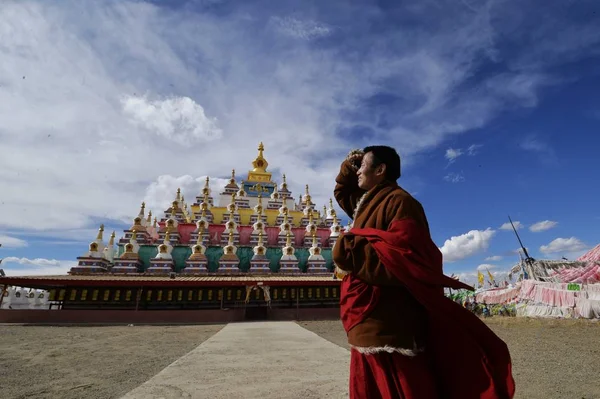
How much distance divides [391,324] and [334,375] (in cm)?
277

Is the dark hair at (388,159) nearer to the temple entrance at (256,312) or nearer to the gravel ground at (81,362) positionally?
the gravel ground at (81,362)

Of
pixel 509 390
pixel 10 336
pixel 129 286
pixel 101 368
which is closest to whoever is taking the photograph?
pixel 509 390

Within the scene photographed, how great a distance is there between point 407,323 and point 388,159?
→ 36.3 inches

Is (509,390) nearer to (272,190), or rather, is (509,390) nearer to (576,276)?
(576,276)

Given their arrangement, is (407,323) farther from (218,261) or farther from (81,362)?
(218,261)

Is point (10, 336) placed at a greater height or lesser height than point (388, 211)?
lesser

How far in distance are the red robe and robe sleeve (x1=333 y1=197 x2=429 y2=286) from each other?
40mm

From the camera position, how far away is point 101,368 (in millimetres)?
4898

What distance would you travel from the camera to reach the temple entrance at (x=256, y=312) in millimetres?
14542

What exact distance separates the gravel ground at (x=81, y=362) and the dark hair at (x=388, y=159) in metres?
3.83

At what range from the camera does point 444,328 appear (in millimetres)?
1465

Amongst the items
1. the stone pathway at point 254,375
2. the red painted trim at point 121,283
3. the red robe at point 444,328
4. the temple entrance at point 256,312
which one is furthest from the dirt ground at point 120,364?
the temple entrance at point 256,312

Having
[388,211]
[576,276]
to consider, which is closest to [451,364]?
[388,211]

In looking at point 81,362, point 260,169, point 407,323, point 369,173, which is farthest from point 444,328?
point 260,169
